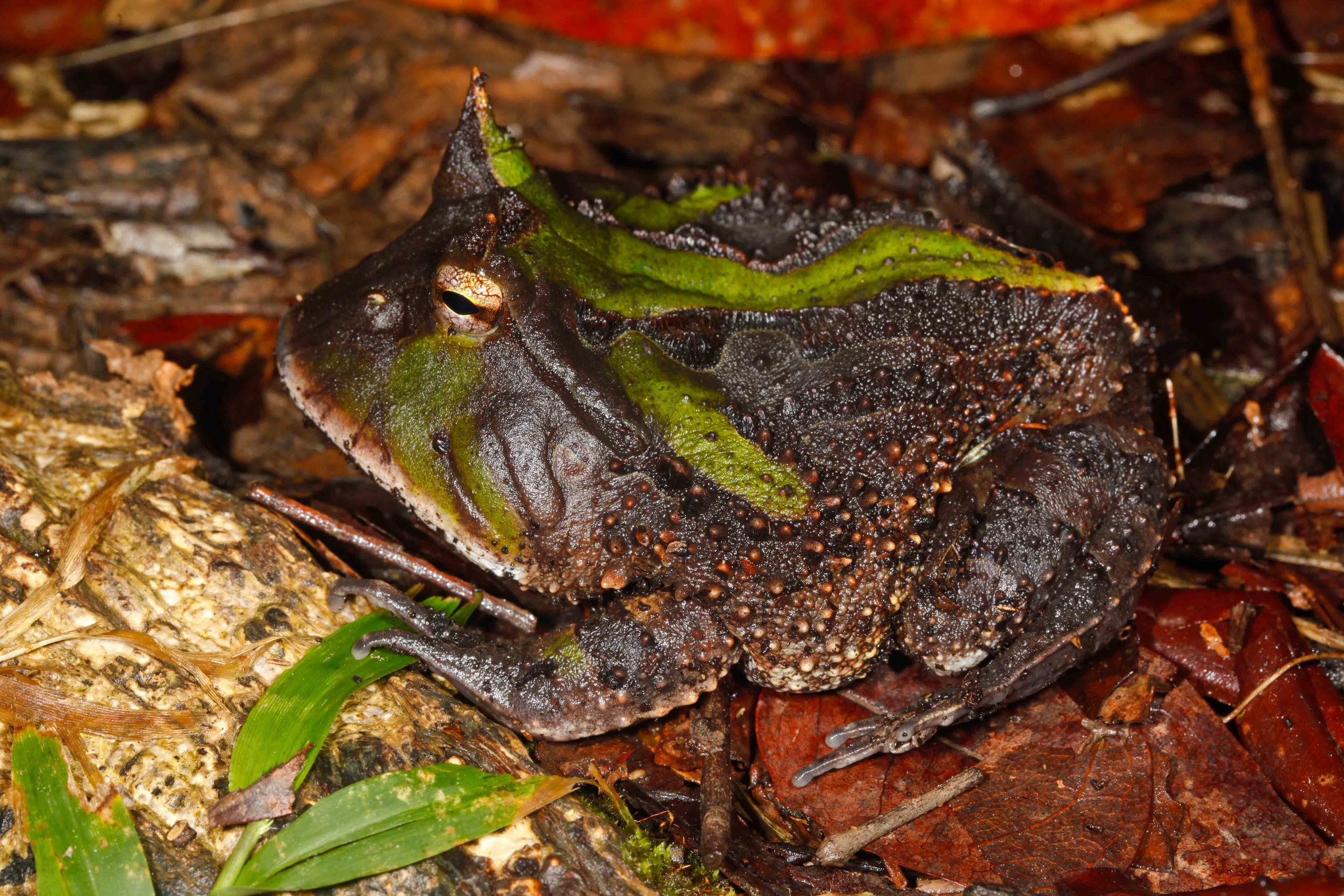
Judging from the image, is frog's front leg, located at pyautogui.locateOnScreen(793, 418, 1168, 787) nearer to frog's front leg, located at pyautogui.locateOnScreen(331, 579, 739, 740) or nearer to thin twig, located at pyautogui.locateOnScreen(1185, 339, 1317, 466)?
frog's front leg, located at pyautogui.locateOnScreen(331, 579, 739, 740)

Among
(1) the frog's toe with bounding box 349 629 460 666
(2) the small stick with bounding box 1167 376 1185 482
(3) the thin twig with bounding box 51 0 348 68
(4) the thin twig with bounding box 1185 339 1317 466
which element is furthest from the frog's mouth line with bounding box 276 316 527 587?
(3) the thin twig with bounding box 51 0 348 68

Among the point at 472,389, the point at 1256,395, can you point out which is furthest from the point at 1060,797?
the point at 472,389

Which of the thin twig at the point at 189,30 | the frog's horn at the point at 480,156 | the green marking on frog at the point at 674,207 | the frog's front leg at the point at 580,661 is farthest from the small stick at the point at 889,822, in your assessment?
the thin twig at the point at 189,30

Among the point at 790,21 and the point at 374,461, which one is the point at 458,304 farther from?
the point at 790,21

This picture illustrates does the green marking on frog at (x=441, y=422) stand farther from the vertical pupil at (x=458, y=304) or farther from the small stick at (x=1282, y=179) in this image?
the small stick at (x=1282, y=179)

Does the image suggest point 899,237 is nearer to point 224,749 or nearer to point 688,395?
point 688,395

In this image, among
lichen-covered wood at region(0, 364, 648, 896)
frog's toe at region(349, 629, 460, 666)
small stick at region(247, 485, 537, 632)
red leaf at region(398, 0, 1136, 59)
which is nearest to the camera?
lichen-covered wood at region(0, 364, 648, 896)

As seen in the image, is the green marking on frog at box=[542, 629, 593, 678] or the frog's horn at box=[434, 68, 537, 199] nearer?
the green marking on frog at box=[542, 629, 593, 678]
